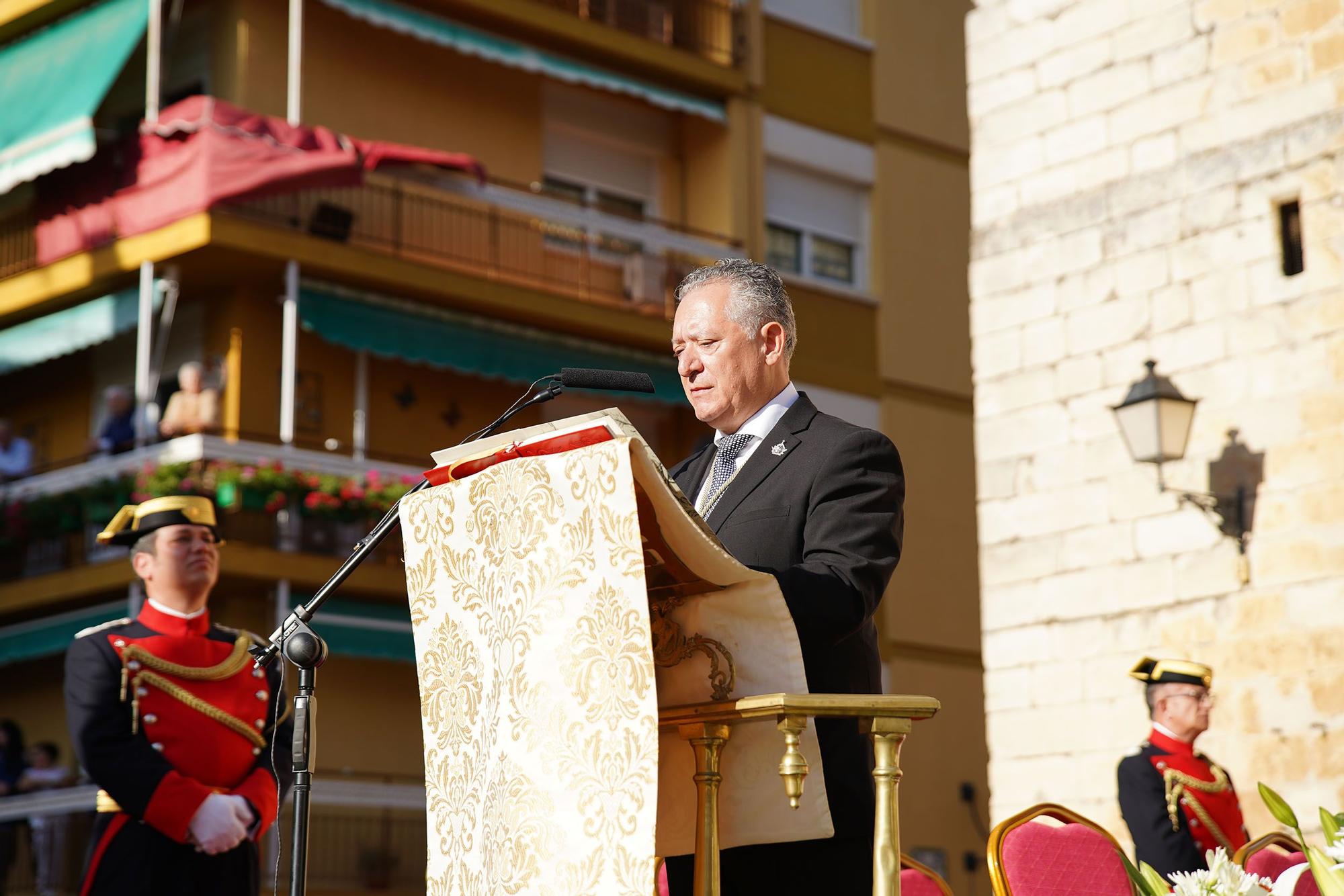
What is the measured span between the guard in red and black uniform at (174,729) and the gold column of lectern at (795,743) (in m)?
3.05

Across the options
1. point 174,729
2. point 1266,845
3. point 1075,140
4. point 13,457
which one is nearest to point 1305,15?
point 1075,140

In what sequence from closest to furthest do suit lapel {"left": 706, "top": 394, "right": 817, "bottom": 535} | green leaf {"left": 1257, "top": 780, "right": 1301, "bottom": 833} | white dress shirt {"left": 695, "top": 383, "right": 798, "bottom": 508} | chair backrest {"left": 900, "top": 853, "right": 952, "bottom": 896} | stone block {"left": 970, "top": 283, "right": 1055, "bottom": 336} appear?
green leaf {"left": 1257, "top": 780, "right": 1301, "bottom": 833} → suit lapel {"left": 706, "top": 394, "right": 817, "bottom": 535} → white dress shirt {"left": 695, "top": 383, "right": 798, "bottom": 508} → chair backrest {"left": 900, "top": 853, "right": 952, "bottom": 896} → stone block {"left": 970, "top": 283, "right": 1055, "bottom": 336}

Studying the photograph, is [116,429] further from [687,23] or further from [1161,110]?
[1161,110]

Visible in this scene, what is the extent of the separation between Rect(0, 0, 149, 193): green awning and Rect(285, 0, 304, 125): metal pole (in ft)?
4.66

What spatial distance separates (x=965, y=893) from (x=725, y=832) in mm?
18679

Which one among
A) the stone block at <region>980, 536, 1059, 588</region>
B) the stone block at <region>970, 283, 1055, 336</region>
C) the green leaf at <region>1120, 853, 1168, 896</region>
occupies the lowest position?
the green leaf at <region>1120, 853, 1168, 896</region>

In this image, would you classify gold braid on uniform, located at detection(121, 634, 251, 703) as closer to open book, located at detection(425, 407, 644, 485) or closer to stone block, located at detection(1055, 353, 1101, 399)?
open book, located at detection(425, 407, 644, 485)

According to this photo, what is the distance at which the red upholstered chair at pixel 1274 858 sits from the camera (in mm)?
5305

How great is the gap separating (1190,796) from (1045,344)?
3.79 meters

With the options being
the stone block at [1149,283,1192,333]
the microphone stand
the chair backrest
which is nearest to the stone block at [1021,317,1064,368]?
the stone block at [1149,283,1192,333]

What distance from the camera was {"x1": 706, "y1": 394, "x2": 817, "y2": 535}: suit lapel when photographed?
12.1 ft

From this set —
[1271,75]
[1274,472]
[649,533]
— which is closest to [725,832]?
[649,533]

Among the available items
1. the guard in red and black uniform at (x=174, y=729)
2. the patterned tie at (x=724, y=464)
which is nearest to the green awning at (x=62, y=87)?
the guard in red and black uniform at (x=174, y=729)

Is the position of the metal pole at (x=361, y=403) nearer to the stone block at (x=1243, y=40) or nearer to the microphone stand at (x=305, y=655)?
the stone block at (x=1243, y=40)
